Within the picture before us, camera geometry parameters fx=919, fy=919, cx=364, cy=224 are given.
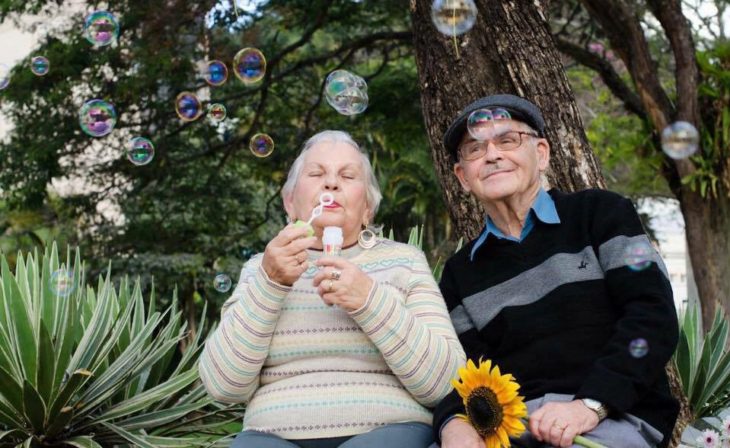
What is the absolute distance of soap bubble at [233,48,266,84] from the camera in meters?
5.32

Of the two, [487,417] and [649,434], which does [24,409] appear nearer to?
[487,417]

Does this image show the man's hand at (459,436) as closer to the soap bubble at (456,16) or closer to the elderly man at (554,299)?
the elderly man at (554,299)

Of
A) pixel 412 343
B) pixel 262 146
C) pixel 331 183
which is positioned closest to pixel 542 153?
pixel 331 183

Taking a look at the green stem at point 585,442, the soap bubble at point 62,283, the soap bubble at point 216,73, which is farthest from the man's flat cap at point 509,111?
the soap bubble at point 216,73

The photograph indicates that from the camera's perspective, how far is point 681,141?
5.79m

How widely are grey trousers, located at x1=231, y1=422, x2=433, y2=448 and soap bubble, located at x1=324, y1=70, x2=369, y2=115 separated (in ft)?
7.03

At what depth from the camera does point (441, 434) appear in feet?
8.57

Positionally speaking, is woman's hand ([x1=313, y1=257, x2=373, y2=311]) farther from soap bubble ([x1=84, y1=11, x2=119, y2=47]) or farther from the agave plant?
soap bubble ([x1=84, y1=11, x2=119, y2=47])

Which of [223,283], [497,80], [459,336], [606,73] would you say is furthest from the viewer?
[606,73]

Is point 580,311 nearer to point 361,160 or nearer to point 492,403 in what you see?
point 492,403

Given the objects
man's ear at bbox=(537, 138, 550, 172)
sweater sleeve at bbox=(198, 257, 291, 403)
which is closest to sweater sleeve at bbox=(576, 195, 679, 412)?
man's ear at bbox=(537, 138, 550, 172)

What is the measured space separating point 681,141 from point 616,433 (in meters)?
3.79

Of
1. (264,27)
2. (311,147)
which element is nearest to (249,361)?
(311,147)

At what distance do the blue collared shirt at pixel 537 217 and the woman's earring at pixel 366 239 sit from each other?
347 mm
